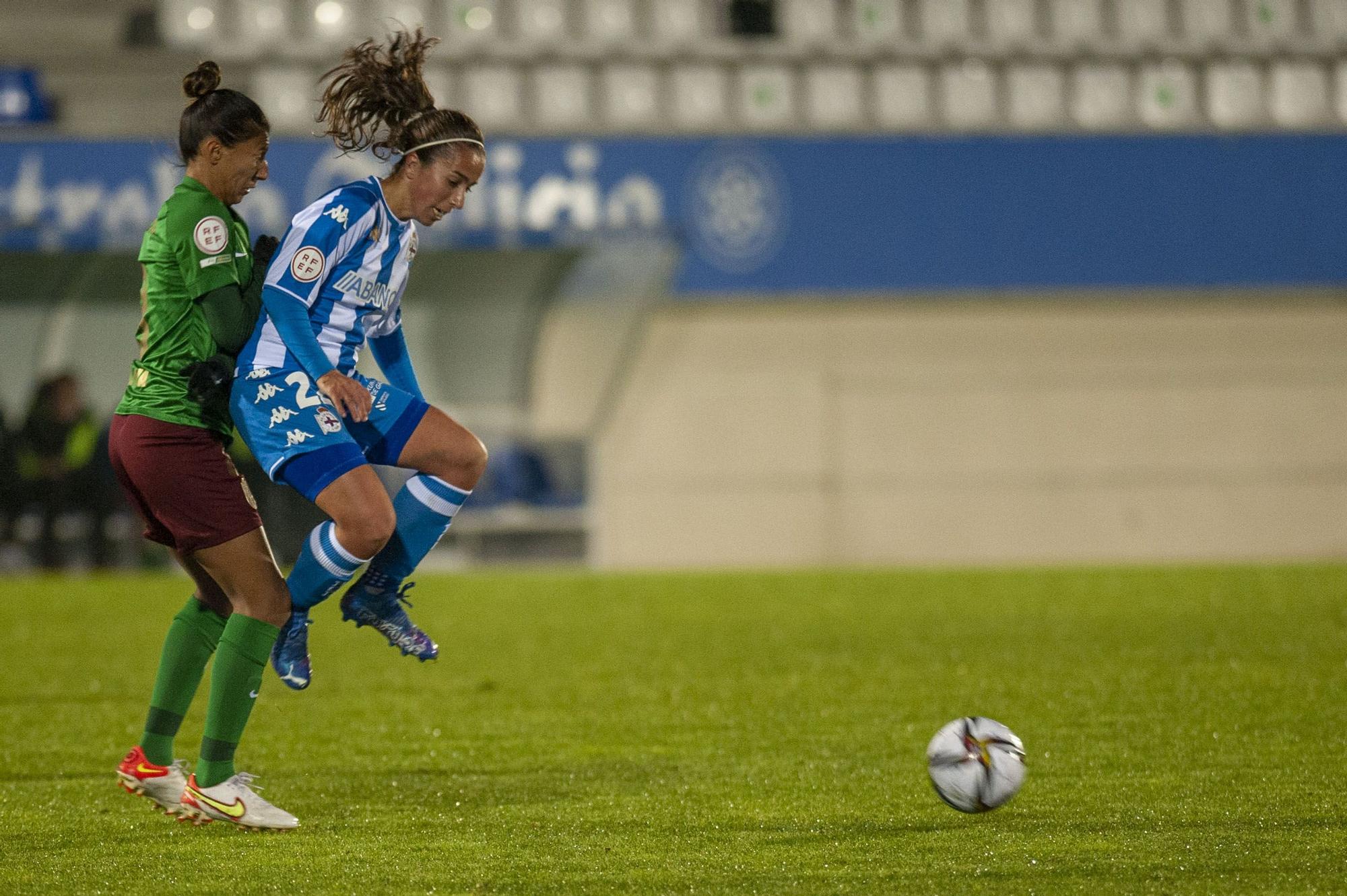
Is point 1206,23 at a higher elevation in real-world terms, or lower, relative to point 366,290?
higher

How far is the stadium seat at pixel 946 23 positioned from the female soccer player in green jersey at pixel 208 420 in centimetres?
1361

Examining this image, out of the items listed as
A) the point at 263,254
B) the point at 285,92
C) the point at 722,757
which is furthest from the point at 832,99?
the point at 263,254

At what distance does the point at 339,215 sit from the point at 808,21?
44.2ft

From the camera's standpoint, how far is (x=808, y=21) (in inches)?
659

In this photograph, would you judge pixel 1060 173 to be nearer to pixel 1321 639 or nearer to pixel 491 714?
pixel 1321 639

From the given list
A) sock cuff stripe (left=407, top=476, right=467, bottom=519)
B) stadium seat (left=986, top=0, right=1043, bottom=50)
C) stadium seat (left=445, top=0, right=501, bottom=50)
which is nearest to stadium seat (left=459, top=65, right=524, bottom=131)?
stadium seat (left=445, top=0, right=501, bottom=50)

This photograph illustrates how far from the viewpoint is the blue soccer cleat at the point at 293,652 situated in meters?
4.01

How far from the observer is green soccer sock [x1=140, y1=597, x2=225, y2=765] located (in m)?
4.07

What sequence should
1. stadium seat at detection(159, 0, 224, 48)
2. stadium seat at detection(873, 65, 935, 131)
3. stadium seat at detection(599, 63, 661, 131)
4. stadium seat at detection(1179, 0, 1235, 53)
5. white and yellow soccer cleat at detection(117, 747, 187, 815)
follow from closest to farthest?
1. white and yellow soccer cleat at detection(117, 747, 187, 815)
2. stadium seat at detection(599, 63, 661, 131)
3. stadium seat at detection(159, 0, 224, 48)
4. stadium seat at detection(873, 65, 935, 131)
5. stadium seat at detection(1179, 0, 1235, 53)

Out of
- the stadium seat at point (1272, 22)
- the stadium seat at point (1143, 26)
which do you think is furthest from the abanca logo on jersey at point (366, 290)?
the stadium seat at point (1272, 22)

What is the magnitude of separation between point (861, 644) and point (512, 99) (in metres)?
9.50

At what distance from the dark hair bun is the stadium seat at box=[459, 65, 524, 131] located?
40.4ft

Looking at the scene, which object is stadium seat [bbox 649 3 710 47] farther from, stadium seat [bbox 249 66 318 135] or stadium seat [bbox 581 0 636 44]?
stadium seat [bbox 249 66 318 135]

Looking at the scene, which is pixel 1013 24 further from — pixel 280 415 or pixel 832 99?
pixel 280 415
